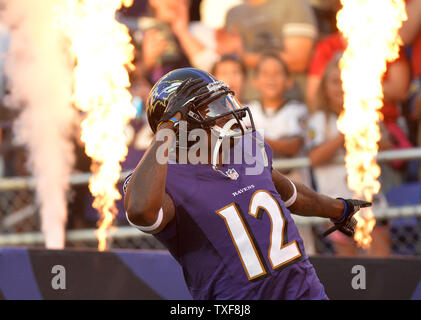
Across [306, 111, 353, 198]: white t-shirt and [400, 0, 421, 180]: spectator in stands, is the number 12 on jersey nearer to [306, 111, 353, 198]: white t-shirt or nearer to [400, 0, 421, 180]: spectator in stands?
[306, 111, 353, 198]: white t-shirt

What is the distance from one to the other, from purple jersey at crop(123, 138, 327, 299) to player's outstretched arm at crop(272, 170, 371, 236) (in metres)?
0.56

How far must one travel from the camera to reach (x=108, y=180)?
691 cm

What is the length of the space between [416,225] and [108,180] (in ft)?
9.47

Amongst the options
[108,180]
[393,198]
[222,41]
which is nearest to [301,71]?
[222,41]

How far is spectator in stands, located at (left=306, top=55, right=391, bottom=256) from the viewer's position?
255 inches

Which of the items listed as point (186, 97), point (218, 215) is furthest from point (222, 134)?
point (218, 215)

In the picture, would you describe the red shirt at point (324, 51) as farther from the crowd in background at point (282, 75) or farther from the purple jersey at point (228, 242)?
the purple jersey at point (228, 242)

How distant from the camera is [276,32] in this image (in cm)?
725

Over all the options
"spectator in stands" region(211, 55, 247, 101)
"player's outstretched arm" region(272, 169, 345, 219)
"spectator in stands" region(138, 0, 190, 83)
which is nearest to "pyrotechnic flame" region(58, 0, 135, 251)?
"spectator in stands" region(138, 0, 190, 83)

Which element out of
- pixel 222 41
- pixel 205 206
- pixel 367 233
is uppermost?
pixel 222 41

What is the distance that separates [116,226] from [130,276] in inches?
100.0

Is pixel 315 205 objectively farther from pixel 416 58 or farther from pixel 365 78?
pixel 416 58

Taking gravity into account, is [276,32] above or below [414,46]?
above
